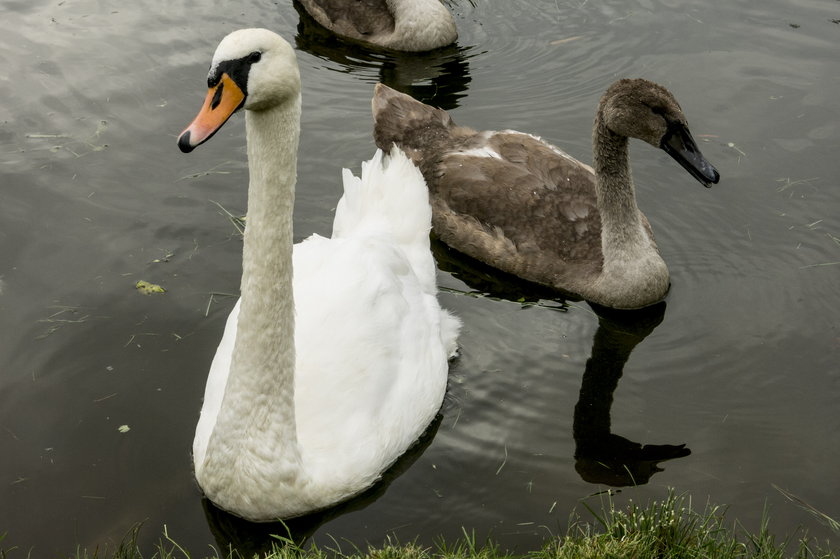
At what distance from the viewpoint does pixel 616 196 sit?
803cm

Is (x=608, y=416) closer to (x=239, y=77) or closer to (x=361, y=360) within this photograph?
(x=361, y=360)

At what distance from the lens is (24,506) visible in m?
5.95

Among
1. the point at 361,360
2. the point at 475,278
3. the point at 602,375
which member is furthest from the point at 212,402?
the point at 475,278

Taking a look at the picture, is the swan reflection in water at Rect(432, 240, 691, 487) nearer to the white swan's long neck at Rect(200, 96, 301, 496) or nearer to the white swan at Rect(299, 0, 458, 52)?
the white swan's long neck at Rect(200, 96, 301, 496)

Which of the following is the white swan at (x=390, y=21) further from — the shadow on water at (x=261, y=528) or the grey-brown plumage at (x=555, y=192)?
the shadow on water at (x=261, y=528)

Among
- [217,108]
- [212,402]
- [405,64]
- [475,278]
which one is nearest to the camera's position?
[217,108]

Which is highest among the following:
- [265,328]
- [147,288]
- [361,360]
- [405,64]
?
[265,328]

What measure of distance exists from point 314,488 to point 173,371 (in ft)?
5.98

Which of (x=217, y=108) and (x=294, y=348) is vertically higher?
(x=217, y=108)

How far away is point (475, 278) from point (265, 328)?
3501 mm

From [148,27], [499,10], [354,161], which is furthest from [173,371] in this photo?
[499,10]

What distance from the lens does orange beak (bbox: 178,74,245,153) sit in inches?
176

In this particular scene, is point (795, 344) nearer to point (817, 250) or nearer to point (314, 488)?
point (817, 250)

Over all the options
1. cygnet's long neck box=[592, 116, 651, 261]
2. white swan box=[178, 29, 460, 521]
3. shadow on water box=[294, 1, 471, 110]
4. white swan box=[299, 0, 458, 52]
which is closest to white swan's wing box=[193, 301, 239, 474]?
white swan box=[178, 29, 460, 521]
